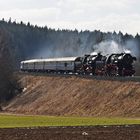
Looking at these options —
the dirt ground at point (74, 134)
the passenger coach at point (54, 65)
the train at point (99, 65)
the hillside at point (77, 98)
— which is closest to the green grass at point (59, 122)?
the dirt ground at point (74, 134)

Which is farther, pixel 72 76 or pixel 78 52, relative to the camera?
pixel 78 52

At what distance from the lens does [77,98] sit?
65.2 metres

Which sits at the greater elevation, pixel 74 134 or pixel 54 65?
pixel 54 65

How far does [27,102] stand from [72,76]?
7218 millimetres

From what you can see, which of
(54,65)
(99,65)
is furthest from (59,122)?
(54,65)

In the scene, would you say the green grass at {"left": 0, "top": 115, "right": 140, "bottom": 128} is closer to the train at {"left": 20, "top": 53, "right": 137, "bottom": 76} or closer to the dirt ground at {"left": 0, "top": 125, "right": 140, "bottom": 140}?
the dirt ground at {"left": 0, "top": 125, "right": 140, "bottom": 140}

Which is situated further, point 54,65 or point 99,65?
point 54,65

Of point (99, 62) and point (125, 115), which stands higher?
point (99, 62)

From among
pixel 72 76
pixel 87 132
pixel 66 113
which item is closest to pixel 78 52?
pixel 72 76

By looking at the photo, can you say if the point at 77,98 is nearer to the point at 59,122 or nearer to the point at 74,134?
the point at 59,122

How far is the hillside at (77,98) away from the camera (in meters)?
55.1

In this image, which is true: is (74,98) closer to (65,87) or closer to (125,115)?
(65,87)

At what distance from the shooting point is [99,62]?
68500mm

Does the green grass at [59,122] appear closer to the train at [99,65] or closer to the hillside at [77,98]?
the hillside at [77,98]
